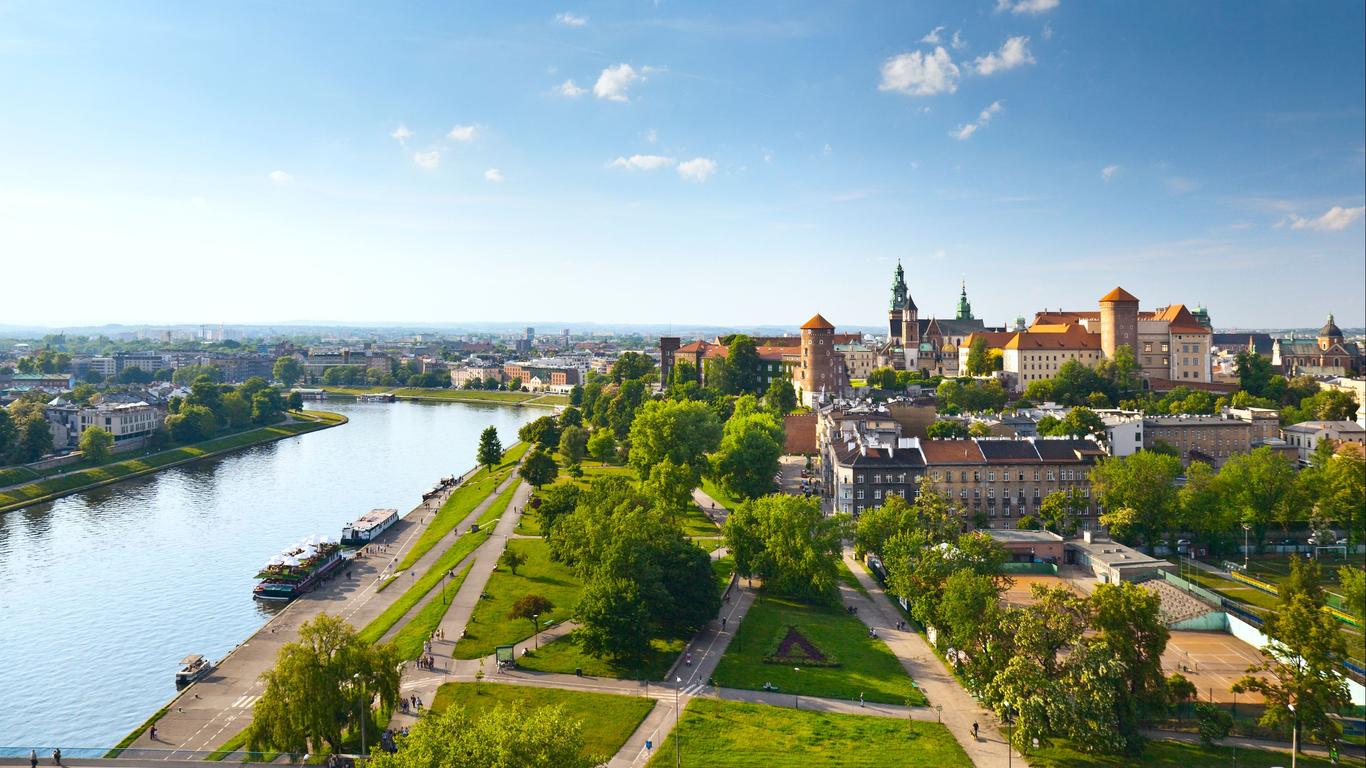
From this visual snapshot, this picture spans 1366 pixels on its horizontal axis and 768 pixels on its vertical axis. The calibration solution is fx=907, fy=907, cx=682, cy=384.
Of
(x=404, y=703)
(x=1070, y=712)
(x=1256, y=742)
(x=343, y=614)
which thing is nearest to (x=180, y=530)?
(x=343, y=614)

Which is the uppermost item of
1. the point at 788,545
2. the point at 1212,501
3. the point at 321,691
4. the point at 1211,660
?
the point at 1212,501

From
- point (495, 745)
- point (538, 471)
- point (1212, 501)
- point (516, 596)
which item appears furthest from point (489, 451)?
point (495, 745)

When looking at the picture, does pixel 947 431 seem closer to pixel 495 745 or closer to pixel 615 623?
pixel 615 623

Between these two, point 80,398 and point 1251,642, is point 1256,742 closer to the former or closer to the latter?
point 1251,642

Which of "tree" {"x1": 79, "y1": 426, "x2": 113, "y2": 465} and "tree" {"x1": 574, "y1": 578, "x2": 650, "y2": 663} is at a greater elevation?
"tree" {"x1": 79, "y1": 426, "x2": 113, "y2": 465}

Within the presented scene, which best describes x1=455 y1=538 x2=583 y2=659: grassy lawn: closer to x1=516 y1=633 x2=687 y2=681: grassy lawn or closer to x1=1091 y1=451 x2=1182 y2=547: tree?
x1=516 y1=633 x2=687 y2=681: grassy lawn

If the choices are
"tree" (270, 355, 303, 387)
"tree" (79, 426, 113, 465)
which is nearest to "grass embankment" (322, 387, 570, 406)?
"tree" (270, 355, 303, 387)

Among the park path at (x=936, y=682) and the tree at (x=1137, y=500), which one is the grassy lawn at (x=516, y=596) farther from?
the tree at (x=1137, y=500)
